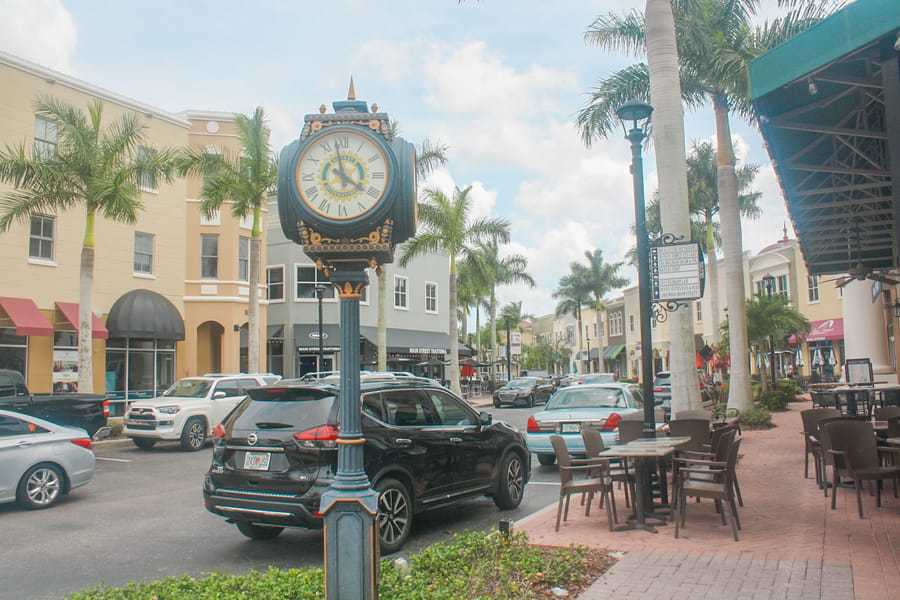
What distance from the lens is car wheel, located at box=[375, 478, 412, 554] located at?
7156 millimetres

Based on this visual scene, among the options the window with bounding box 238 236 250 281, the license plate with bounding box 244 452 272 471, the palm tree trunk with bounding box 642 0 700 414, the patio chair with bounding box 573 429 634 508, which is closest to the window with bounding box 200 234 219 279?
the window with bounding box 238 236 250 281

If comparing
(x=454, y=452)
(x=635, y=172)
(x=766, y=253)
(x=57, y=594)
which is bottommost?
(x=57, y=594)

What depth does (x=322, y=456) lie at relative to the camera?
22.7 feet

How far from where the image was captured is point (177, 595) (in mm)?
5457

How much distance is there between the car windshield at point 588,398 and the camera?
12.8 meters

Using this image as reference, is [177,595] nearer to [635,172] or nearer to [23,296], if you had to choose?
[635,172]

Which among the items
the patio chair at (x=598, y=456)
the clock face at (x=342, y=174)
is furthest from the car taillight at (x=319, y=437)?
the patio chair at (x=598, y=456)

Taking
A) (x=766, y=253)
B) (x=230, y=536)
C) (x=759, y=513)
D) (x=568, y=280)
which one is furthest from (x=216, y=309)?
(x=568, y=280)

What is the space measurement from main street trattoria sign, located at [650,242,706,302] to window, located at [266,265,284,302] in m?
Answer: 29.8

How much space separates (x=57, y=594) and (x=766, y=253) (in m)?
46.8

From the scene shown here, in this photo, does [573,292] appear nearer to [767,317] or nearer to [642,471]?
[767,317]

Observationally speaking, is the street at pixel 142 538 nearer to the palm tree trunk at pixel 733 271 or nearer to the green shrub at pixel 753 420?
the palm tree trunk at pixel 733 271

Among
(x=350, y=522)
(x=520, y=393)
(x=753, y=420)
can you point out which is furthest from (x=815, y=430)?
(x=520, y=393)

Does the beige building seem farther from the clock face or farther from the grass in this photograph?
the clock face
